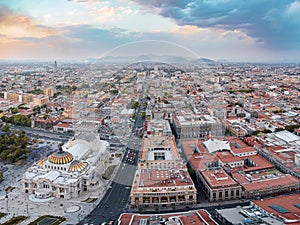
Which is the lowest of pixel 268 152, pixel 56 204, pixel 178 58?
pixel 56 204

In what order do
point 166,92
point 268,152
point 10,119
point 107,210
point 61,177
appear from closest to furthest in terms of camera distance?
point 107,210 → point 61,177 → point 268,152 → point 166,92 → point 10,119

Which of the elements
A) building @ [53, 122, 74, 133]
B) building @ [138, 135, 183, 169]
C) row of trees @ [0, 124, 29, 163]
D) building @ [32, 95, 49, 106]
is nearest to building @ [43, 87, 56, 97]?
building @ [32, 95, 49, 106]

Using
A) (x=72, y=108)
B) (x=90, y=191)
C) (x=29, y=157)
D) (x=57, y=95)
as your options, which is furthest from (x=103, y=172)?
(x=57, y=95)

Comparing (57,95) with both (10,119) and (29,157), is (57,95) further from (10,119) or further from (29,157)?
(29,157)

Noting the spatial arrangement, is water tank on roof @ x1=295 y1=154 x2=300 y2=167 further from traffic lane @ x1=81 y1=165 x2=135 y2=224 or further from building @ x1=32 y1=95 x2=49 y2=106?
building @ x1=32 y1=95 x2=49 y2=106

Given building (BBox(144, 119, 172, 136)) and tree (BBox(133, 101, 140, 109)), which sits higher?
tree (BBox(133, 101, 140, 109))

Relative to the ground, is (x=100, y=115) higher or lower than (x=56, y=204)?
higher

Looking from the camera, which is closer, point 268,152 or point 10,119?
point 268,152

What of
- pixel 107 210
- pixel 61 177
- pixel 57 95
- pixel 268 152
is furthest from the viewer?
pixel 57 95
